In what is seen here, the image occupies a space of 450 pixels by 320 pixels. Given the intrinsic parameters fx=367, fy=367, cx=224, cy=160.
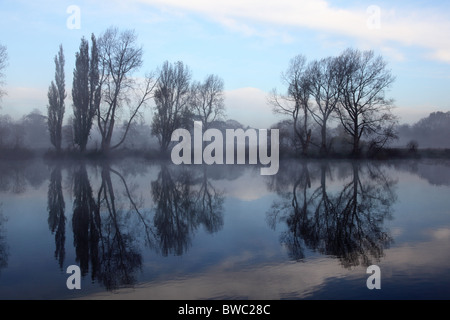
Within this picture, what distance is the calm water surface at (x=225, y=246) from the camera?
13.3 ft

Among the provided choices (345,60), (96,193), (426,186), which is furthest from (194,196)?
(345,60)

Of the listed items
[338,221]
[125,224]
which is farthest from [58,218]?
[338,221]

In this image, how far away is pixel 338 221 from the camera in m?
7.35

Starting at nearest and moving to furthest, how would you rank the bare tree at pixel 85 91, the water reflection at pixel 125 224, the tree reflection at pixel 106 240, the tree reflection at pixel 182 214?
the tree reflection at pixel 106 240, the water reflection at pixel 125 224, the tree reflection at pixel 182 214, the bare tree at pixel 85 91

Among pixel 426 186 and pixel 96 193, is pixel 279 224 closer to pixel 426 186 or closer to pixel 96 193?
pixel 96 193

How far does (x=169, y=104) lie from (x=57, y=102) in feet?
34.5

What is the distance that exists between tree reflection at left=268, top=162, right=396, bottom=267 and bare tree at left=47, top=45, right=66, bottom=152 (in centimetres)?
2839

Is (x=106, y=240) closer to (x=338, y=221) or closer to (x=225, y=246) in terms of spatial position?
(x=225, y=246)

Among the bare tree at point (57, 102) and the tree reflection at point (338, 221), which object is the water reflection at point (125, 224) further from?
the bare tree at point (57, 102)

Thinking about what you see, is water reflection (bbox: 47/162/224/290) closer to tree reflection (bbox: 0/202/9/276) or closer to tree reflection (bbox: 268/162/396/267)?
tree reflection (bbox: 0/202/9/276)

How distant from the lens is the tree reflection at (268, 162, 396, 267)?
542 centimetres

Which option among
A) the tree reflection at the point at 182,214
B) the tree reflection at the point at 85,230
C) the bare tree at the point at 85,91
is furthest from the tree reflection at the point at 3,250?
the bare tree at the point at 85,91

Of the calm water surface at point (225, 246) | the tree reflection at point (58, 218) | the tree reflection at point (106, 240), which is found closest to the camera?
the calm water surface at point (225, 246)

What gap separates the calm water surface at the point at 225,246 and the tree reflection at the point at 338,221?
28 millimetres
